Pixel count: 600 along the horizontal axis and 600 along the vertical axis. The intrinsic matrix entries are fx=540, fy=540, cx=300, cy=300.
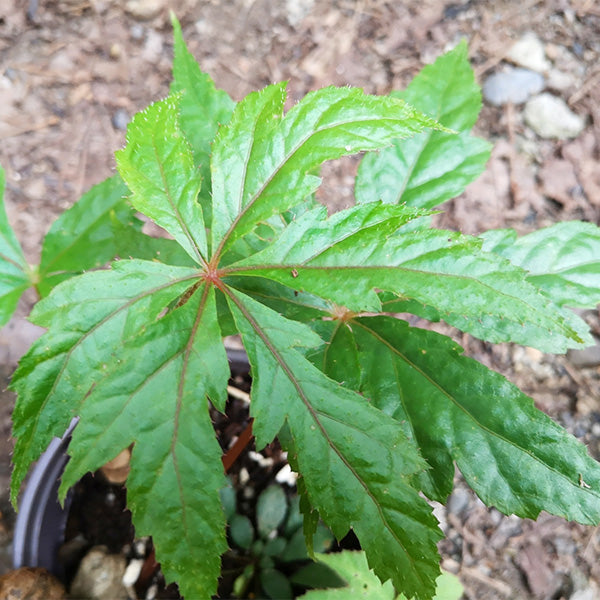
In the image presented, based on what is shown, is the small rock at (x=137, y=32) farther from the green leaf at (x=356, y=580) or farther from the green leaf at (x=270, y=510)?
the green leaf at (x=356, y=580)

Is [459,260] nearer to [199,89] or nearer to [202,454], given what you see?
[202,454]

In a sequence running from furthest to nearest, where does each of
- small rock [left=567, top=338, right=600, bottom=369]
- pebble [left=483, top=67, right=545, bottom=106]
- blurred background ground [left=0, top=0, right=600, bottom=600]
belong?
pebble [left=483, top=67, right=545, bottom=106] → blurred background ground [left=0, top=0, right=600, bottom=600] → small rock [left=567, top=338, right=600, bottom=369]

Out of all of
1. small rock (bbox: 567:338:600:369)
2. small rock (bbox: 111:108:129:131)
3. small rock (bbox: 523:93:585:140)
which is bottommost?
small rock (bbox: 567:338:600:369)

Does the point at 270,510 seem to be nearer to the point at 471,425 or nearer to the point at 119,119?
the point at 471,425

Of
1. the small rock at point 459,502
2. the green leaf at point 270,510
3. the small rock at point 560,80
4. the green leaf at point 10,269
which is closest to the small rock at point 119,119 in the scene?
the green leaf at point 10,269

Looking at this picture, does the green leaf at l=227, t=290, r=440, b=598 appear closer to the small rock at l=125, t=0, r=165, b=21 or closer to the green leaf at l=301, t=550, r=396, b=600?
the green leaf at l=301, t=550, r=396, b=600

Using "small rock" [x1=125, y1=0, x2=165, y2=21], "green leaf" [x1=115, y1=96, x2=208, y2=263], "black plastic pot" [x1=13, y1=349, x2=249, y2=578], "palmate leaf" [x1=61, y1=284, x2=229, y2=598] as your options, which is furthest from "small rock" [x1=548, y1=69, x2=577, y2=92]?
"palmate leaf" [x1=61, y1=284, x2=229, y2=598]

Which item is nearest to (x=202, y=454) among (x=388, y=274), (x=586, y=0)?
(x=388, y=274)
